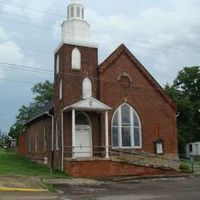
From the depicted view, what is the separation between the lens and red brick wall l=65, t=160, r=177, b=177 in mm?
29375

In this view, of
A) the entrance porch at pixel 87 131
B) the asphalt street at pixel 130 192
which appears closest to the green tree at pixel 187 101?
the entrance porch at pixel 87 131

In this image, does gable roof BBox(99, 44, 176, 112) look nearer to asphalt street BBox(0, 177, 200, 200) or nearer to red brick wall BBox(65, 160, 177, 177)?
red brick wall BBox(65, 160, 177, 177)

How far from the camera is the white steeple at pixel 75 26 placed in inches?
1314

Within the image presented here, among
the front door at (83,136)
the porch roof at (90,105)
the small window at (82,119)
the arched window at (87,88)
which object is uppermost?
the arched window at (87,88)

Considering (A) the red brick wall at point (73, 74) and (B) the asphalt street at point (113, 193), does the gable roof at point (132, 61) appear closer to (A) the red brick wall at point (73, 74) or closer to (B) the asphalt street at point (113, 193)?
(A) the red brick wall at point (73, 74)

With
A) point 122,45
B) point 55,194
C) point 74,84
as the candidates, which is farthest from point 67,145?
point 55,194

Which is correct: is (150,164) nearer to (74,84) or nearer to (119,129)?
(119,129)

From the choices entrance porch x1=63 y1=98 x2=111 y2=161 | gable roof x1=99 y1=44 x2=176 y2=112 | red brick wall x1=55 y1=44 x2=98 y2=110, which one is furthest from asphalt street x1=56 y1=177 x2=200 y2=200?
gable roof x1=99 y1=44 x2=176 y2=112

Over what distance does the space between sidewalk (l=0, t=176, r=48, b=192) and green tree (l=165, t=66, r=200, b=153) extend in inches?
1778

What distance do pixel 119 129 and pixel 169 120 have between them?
5036 millimetres

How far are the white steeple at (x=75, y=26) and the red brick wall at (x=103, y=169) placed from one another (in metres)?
8.94

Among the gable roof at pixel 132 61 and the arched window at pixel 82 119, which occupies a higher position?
the gable roof at pixel 132 61

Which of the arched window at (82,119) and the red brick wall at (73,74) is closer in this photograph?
the red brick wall at (73,74)

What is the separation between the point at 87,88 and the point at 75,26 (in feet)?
15.4
